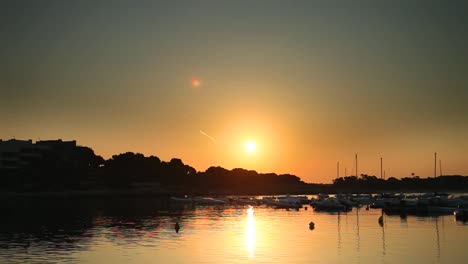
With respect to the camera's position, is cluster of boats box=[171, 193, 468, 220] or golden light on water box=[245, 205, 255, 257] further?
Answer: cluster of boats box=[171, 193, 468, 220]

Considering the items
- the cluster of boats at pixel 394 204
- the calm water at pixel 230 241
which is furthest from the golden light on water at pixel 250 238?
the cluster of boats at pixel 394 204

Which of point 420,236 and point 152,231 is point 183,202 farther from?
point 420,236

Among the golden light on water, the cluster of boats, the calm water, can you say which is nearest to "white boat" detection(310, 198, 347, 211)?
the cluster of boats

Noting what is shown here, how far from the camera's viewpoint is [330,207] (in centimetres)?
12912

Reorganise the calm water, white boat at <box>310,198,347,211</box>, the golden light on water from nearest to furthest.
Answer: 1. the calm water
2. the golden light on water
3. white boat at <box>310,198,347,211</box>

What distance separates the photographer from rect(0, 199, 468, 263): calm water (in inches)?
2019

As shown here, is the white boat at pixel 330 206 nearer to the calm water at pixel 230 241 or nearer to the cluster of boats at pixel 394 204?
the cluster of boats at pixel 394 204

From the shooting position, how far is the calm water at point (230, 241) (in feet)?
168

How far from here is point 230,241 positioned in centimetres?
6450

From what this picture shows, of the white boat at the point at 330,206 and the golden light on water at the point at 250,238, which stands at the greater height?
the white boat at the point at 330,206

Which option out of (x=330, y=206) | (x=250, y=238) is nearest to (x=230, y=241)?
(x=250, y=238)

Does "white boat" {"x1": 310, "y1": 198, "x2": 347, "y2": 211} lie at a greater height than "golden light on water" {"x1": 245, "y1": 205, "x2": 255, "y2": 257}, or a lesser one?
greater

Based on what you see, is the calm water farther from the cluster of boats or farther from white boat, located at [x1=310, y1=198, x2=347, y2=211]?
white boat, located at [x1=310, y1=198, x2=347, y2=211]

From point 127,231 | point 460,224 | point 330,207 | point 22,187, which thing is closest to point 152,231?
point 127,231
